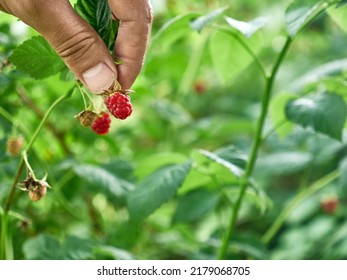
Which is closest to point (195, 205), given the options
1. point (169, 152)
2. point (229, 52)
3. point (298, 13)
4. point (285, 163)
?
point (169, 152)

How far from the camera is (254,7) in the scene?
104 inches

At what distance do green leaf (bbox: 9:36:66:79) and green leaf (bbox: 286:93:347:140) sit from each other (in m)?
0.43

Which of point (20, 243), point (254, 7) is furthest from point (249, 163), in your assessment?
point (254, 7)

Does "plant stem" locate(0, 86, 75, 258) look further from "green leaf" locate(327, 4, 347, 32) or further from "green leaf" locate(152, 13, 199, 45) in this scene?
"green leaf" locate(327, 4, 347, 32)

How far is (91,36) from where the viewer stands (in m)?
0.67

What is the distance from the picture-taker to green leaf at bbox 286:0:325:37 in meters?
0.83

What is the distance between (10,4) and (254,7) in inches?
83.2

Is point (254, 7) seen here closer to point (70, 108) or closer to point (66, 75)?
point (70, 108)

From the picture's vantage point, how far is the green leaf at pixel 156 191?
38.8 inches

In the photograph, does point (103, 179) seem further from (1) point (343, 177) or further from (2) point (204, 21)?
(1) point (343, 177)

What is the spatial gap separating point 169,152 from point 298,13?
2.08 feet

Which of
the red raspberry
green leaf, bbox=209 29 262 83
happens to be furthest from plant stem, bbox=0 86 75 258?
green leaf, bbox=209 29 262 83

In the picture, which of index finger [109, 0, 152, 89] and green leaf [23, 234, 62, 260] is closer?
index finger [109, 0, 152, 89]

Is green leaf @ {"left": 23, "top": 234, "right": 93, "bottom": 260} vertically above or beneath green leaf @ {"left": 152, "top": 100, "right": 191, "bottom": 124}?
beneath
